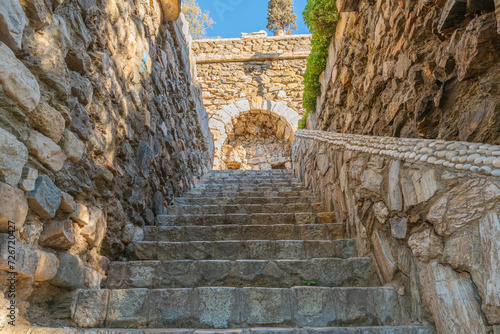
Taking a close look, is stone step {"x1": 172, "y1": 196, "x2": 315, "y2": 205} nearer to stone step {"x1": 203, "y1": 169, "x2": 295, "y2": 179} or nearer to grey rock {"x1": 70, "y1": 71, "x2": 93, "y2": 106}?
stone step {"x1": 203, "y1": 169, "x2": 295, "y2": 179}

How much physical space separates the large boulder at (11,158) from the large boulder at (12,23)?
0.36 metres

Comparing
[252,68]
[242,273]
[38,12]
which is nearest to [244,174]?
[242,273]

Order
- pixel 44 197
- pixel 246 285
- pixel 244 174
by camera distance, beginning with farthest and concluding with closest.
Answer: pixel 244 174, pixel 246 285, pixel 44 197

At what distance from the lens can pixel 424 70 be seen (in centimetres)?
147

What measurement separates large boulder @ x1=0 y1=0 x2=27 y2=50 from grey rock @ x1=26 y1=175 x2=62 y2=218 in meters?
0.54

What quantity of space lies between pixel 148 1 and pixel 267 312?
112 inches

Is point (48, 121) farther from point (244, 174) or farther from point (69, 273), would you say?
point (244, 174)

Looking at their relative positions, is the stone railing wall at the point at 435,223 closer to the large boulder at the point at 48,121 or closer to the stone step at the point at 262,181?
the large boulder at the point at 48,121

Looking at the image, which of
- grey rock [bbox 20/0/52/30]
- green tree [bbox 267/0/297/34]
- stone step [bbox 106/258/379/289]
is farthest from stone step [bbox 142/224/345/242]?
green tree [bbox 267/0/297/34]

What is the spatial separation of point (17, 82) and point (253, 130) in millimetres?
8054

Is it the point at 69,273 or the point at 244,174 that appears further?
the point at 244,174

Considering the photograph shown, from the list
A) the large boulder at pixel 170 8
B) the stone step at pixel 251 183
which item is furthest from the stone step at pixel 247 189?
the large boulder at pixel 170 8

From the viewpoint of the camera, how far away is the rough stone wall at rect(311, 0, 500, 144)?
108cm

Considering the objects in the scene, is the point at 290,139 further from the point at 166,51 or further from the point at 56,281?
the point at 56,281
